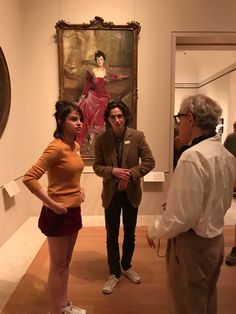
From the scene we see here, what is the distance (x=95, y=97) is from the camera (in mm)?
4062

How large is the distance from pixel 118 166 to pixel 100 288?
3.30 feet

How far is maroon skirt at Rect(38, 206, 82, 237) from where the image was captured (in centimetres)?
184

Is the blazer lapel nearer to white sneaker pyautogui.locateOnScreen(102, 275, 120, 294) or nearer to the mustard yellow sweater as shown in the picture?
the mustard yellow sweater

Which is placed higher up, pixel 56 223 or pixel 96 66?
pixel 96 66

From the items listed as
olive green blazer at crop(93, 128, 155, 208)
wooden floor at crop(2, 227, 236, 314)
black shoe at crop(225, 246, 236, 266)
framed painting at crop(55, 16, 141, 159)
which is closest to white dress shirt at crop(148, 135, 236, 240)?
olive green blazer at crop(93, 128, 155, 208)

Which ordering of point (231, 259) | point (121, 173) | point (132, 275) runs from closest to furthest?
point (121, 173) → point (132, 275) → point (231, 259)

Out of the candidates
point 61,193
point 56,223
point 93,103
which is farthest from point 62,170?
point 93,103

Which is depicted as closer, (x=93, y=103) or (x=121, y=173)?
(x=121, y=173)

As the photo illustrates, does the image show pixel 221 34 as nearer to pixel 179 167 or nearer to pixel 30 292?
pixel 179 167

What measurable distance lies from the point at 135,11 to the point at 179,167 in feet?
10.6

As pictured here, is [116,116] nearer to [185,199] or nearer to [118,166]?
[118,166]

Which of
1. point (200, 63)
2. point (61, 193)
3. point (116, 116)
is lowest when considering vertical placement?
point (61, 193)

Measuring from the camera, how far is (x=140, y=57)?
4062mm

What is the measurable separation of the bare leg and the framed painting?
2.26 m
